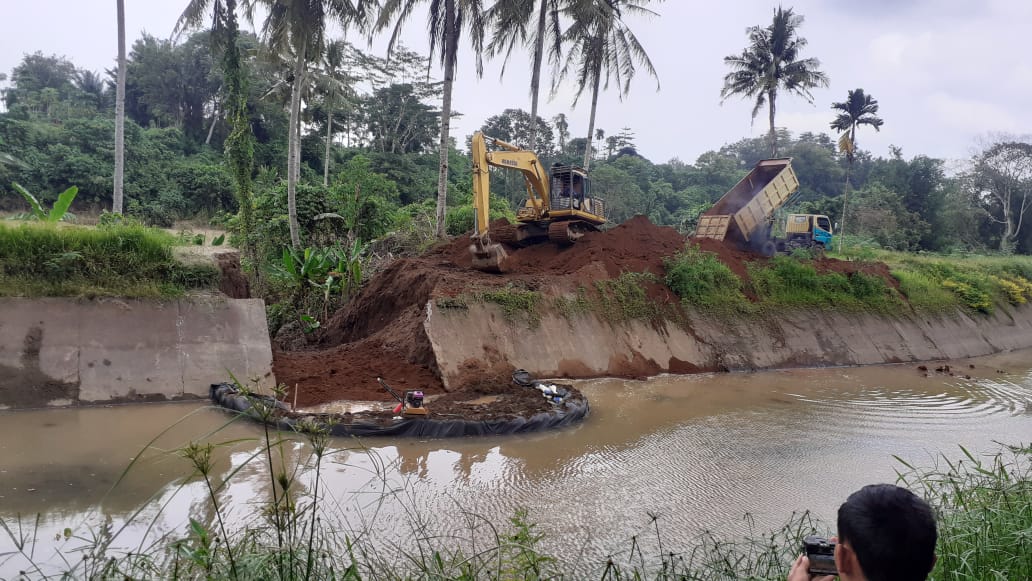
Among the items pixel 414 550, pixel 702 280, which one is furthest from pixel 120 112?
pixel 414 550

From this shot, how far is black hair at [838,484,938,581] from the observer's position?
1.84m

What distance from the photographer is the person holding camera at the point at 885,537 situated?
6.04ft

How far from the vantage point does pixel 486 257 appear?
1434 cm

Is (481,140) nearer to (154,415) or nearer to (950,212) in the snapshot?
(154,415)

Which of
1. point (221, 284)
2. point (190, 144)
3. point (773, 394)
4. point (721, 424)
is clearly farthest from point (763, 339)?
point (190, 144)

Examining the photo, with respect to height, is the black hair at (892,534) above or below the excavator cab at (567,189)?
below

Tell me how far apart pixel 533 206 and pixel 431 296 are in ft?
20.2

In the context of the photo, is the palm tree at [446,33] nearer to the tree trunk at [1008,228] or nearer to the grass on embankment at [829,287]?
the grass on embankment at [829,287]

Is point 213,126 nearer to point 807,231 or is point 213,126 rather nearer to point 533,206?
point 533,206

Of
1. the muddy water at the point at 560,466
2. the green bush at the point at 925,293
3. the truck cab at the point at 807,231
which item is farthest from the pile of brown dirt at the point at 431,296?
the truck cab at the point at 807,231

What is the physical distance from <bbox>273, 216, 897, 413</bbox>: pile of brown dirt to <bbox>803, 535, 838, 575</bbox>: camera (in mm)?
5922

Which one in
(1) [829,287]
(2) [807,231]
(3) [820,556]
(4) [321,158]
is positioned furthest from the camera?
(4) [321,158]

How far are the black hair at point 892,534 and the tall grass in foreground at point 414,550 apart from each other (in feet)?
4.07

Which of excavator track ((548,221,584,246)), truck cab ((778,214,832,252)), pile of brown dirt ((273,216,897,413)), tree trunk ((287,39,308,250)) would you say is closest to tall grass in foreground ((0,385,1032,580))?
pile of brown dirt ((273,216,897,413))
